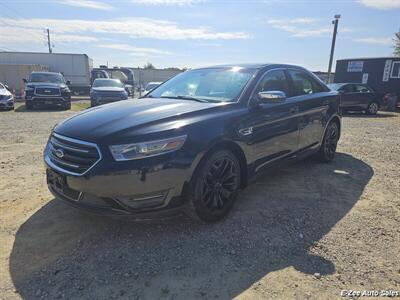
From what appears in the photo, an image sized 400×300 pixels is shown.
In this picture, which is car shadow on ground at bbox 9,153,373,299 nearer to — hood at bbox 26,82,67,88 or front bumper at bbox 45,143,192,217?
front bumper at bbox 45,143,192,217

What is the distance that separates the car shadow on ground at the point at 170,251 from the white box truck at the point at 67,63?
25.9m

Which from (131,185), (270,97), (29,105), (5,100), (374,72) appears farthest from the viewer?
(374,72)

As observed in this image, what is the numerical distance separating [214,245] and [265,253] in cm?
47

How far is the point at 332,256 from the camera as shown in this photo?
2.81 metres

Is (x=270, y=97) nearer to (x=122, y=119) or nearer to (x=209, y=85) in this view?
(x=209, y=85)

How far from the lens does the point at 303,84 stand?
191 inches

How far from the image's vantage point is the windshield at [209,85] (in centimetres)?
374

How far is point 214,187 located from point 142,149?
916 mm

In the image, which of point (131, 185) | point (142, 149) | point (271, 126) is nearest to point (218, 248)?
point (131, 185)

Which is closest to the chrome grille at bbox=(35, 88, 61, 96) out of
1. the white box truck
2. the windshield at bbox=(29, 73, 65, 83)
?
the windshield at bbox=(29, 73, 65, 83)

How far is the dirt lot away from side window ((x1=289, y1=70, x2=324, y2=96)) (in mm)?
1418

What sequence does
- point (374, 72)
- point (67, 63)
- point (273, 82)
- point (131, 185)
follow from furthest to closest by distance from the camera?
point (67, 63)
point (374, 72)
point (273, 82)
point (131, 185)

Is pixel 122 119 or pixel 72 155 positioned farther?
pixel 122 119

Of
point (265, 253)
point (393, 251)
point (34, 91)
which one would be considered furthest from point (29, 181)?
point (34, 91)
